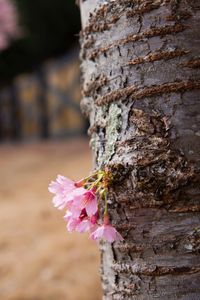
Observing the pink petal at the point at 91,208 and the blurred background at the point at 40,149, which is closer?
the pink petal at the point at 91,208

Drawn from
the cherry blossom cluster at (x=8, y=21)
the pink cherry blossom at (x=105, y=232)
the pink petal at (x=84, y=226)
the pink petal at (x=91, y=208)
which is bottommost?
the pink cherry blossom at (x=105, y=232)

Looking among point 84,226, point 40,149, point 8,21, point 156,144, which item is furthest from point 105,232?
point 8,21

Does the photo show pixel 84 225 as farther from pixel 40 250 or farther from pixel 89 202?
pixel 40 250

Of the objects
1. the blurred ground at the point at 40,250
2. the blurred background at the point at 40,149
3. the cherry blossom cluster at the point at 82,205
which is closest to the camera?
the cherry blossom cluster at the point at 82,205

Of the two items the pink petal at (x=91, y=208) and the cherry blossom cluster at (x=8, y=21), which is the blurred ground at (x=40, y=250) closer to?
the pink petal at (x=91, y=208)

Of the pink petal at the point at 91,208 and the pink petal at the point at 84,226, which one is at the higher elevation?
the pink petal at the point at 91,208

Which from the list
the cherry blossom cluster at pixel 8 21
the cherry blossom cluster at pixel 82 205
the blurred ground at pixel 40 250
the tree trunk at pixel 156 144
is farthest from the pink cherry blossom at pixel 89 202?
the cherry blossom cluster at pixel 8 21

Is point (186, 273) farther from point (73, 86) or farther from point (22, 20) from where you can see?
point (22, 20)
